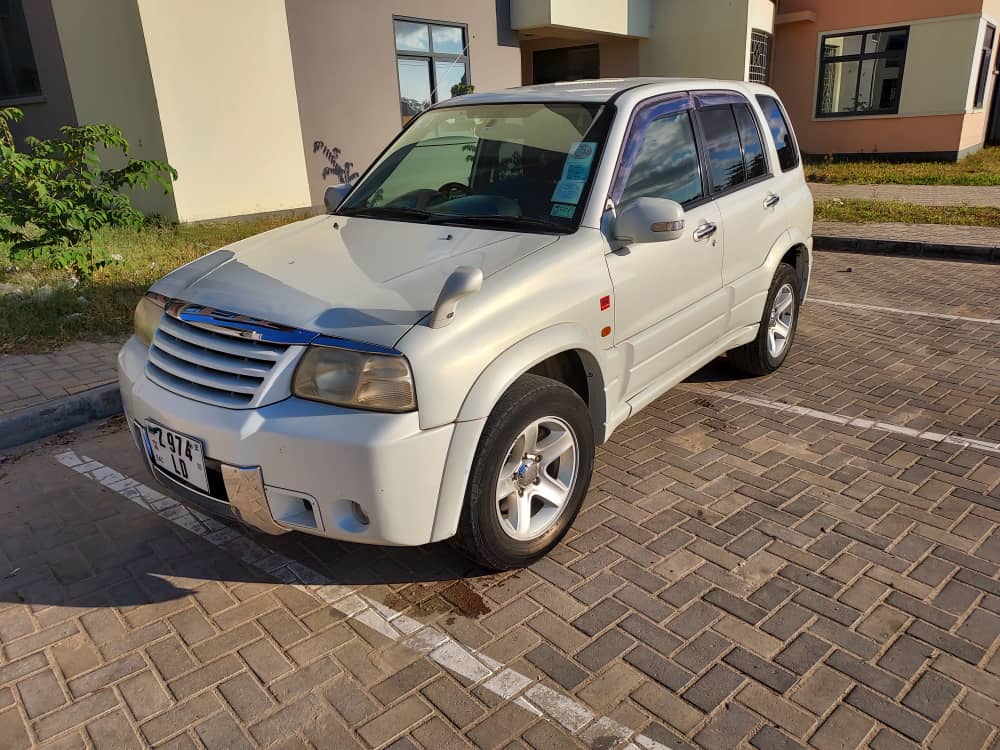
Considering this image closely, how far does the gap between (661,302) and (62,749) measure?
10.1 ft

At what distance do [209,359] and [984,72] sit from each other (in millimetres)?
23100

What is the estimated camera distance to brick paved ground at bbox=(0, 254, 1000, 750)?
2500 mm

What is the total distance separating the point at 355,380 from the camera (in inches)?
105

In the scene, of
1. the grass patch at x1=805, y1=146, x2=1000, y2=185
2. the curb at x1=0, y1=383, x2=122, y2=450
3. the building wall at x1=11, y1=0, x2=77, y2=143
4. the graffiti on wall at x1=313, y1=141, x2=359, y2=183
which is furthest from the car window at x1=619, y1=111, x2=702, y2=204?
the grass patch at x1=805, y1=146, x2=1000, y2=185

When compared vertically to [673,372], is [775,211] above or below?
above

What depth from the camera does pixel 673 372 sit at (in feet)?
13.6

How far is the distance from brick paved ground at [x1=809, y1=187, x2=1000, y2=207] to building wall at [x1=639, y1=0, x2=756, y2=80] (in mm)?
3858

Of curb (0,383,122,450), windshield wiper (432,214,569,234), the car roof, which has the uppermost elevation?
the car roof

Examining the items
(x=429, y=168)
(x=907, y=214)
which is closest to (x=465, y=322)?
(x=429, y=168)

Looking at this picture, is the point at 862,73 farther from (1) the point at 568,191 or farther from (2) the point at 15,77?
(1) the point at 568,191

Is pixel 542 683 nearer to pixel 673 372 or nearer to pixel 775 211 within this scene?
pixel 673 372

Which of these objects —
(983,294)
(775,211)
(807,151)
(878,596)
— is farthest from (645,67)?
(878,596)

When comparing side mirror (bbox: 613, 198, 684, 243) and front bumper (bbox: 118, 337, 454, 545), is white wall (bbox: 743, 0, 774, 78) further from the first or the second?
front bumper (bbox: 118, 337, 454, 545)

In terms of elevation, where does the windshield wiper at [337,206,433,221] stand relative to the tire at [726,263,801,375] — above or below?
above
